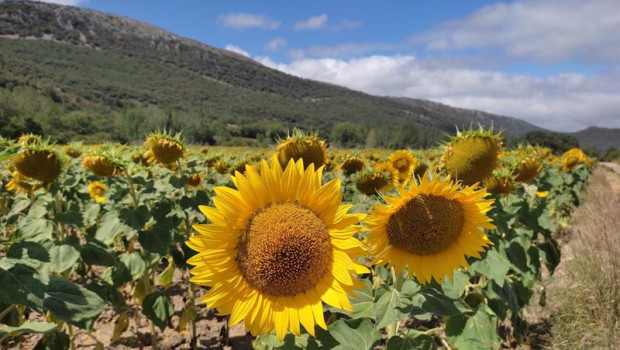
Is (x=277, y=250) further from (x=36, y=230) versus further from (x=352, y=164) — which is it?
(x=352, y=164)

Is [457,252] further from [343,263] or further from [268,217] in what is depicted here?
[268,217]

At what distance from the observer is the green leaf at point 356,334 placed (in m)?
1.66

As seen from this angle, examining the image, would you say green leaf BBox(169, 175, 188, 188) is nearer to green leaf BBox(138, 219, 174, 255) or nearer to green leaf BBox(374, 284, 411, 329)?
green leaf BBox(138, 219, 174, 255)

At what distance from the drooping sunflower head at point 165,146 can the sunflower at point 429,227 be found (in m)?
1.82

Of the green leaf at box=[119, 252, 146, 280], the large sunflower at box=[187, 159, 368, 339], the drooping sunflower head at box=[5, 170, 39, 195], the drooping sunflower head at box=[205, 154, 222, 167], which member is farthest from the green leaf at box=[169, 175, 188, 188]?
the large sunflower at box=[187, 159, 368, 339]

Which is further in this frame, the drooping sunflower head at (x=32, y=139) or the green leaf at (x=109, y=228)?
the green leaf at (x=109, y=228)

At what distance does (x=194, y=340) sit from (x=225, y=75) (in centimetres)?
18914

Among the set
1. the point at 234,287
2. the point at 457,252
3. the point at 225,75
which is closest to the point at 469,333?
the point at 457,252

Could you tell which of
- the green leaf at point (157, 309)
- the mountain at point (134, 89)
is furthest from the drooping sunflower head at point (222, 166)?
the mountain at point (134, 89)

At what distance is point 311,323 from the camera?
140 centimetres

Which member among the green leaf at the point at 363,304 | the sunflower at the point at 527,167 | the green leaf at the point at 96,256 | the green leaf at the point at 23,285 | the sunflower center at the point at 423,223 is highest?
the sunflower at the point at 527,167

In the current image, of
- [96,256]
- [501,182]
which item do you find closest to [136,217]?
[96,256]

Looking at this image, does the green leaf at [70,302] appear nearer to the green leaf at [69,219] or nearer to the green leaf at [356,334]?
the green leaf at [356,334]

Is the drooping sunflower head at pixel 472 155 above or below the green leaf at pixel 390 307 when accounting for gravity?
above
